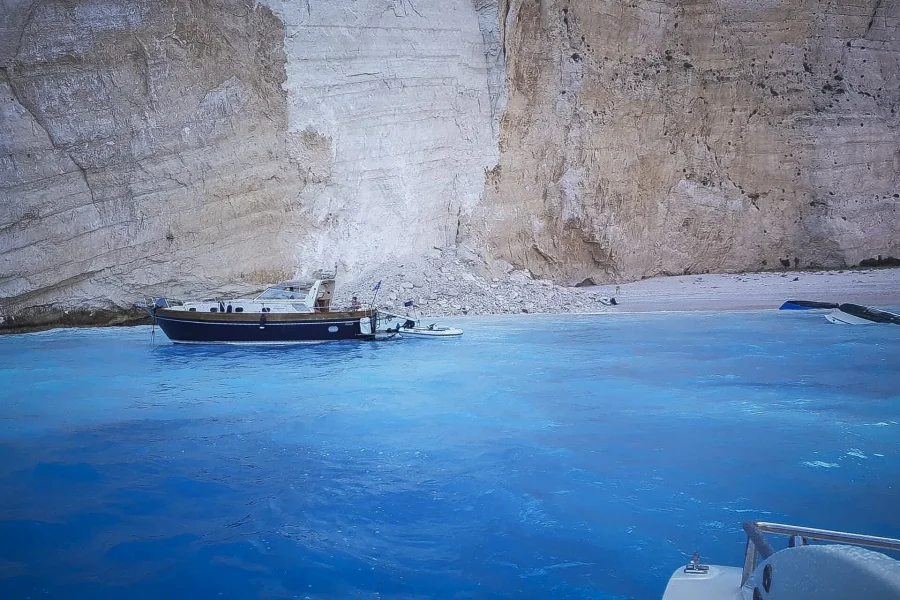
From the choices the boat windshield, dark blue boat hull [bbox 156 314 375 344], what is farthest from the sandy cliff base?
dark blue boat hull [bbox 156 314 375 344]

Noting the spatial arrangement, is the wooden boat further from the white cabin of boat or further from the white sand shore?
the white sand shore

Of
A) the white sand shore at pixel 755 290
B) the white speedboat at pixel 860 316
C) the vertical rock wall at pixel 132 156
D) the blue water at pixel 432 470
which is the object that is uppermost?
the vertical rock wall at pixel 132 156

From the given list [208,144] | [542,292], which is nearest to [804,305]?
[542,292]

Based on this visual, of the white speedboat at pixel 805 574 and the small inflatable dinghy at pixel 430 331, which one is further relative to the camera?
the small inflatable dinghy at pixel 430 331

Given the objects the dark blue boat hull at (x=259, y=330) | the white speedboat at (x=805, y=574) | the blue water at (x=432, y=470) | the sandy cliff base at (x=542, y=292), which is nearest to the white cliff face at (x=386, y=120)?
the sandy cliff base at (x=542, y=292)

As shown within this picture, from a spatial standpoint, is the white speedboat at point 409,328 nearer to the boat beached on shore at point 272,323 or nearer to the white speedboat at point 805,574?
the boat beached on shore at point 272,323

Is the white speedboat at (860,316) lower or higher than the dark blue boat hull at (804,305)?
lower

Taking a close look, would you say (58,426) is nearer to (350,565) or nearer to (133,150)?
(350,565)
